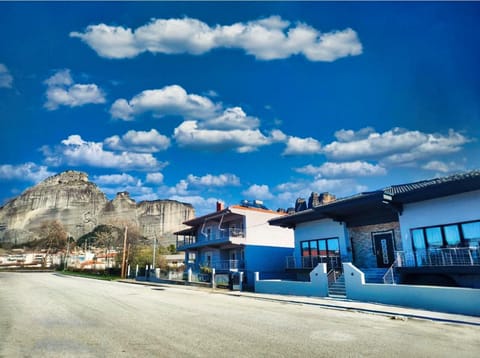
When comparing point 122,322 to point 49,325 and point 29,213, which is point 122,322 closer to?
point 49,325

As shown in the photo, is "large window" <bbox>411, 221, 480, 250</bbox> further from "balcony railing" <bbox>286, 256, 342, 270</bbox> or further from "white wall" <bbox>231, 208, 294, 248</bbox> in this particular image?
"white wall" <bbox>231, 208, 294, 248</bbox>

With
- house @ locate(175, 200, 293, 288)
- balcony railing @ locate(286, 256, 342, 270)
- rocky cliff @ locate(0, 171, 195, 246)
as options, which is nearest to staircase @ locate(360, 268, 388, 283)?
balcony railing @ locate(286, 256, 342, 270)

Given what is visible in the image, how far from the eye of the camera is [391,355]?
6.04 meters

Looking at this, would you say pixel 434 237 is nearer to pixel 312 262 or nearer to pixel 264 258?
pixel 312 262

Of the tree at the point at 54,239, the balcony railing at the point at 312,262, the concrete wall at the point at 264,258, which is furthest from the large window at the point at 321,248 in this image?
the tree at the point at 54,239

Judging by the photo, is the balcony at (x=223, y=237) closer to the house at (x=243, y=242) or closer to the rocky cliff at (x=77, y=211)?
the house at (x=243, y=242)

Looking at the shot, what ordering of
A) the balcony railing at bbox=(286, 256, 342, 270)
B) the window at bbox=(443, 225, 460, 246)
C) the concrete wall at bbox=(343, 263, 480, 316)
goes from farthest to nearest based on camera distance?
the balcony railing at bbox=(286, 256, 342, 270)
the window at bbox=(443, 225, 460, 246)
the concrete wall at bbox=(343, 263, 480, 316)

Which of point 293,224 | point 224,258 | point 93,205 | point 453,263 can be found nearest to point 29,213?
point 93,205

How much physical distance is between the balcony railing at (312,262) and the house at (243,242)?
465 centimetres

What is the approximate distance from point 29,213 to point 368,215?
17124 cm

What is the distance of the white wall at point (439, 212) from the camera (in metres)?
15.2

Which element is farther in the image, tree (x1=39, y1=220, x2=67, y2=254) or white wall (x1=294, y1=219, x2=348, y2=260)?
tree (x1=39, y1=220, x2=67, y2=254)

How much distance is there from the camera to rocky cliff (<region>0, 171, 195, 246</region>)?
151 meters

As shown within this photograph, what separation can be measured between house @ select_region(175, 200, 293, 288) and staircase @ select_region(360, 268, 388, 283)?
10.7m
